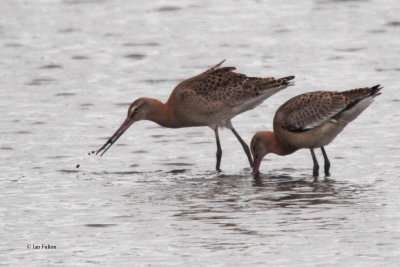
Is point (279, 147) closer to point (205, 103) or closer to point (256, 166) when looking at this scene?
point (256, 166)

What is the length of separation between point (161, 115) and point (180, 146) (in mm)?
629

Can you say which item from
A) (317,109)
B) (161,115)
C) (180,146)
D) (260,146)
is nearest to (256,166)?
(260,146)

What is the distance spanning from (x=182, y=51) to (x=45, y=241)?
923 cm

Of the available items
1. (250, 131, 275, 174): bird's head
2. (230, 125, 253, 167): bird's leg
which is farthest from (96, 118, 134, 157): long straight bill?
(250, 131, 275, 174): bird's head

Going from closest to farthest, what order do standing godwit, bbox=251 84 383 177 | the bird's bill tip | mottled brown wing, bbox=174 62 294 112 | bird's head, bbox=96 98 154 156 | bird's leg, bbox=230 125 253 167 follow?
standing godwit, bbox=251 84 383 177, the bird's bill tip, bird's leg, bbox=230 125 253 167, bird's head, bbox=96 98 154 156, mottled brown wing, bbox=174 62 294 112

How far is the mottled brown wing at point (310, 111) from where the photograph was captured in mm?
11328

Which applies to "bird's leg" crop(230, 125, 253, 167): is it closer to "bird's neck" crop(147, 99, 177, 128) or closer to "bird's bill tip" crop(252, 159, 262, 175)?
"bird's bill tip" crop(252, 159, 262, 175)

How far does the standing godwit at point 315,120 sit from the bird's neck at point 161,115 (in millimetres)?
1119

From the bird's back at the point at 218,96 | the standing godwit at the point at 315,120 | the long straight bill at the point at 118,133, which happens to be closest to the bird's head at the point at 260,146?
the standing godwit at the point at 315,120

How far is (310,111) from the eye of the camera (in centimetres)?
1141

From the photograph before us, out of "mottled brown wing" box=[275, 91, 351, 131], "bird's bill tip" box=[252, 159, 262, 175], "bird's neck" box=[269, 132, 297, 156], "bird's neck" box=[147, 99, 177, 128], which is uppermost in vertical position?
"mottled brown wing" box=[275, 91, 351, 131]

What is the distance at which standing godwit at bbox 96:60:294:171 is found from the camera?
1219 centimetres

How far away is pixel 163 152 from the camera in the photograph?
12.4 meters

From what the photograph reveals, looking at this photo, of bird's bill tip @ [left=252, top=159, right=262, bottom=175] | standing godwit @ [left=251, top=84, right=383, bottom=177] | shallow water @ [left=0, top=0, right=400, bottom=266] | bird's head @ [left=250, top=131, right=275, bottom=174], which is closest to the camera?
shallow water @ [left=0, top=0, right=400, bottom=266]
